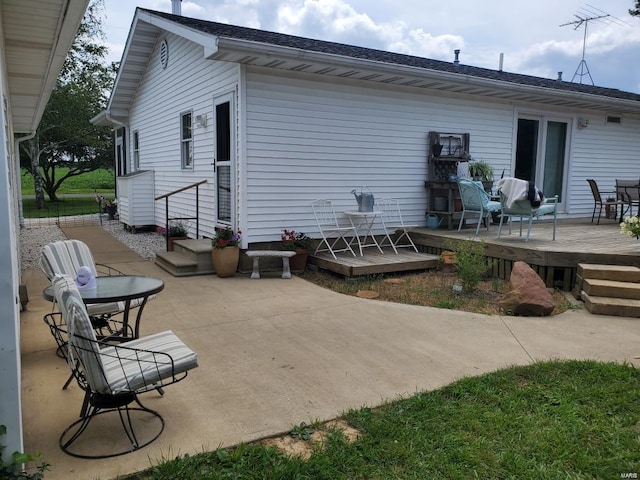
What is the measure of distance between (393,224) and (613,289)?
358 centimetres

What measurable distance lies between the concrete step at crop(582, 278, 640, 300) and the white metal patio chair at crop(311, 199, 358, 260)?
3101 millimetres

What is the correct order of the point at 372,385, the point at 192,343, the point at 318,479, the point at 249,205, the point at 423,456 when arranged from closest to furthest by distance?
the point at 318,479 < the point at 423,456 < the point at 372,385 < the point at 192,343 < the point at 249,205

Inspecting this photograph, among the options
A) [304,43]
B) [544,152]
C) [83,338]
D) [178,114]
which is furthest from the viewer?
[544,152]

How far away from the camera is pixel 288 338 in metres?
4.29

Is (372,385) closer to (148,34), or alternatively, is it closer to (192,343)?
(192,343)

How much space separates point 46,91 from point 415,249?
548 centimetres

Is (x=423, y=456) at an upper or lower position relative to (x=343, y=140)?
lower

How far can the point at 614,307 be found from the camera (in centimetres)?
507

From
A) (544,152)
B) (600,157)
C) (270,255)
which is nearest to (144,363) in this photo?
(270,255)

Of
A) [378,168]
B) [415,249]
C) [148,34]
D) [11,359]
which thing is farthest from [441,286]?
[148,34]

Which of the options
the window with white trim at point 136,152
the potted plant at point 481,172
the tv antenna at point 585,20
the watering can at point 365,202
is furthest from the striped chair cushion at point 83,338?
the tv antenna at point 585,20

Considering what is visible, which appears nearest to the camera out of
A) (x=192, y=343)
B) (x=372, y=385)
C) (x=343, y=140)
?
(x=372, y=385)

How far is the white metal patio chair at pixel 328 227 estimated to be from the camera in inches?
292

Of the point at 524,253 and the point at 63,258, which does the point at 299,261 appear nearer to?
the point at 524,253
